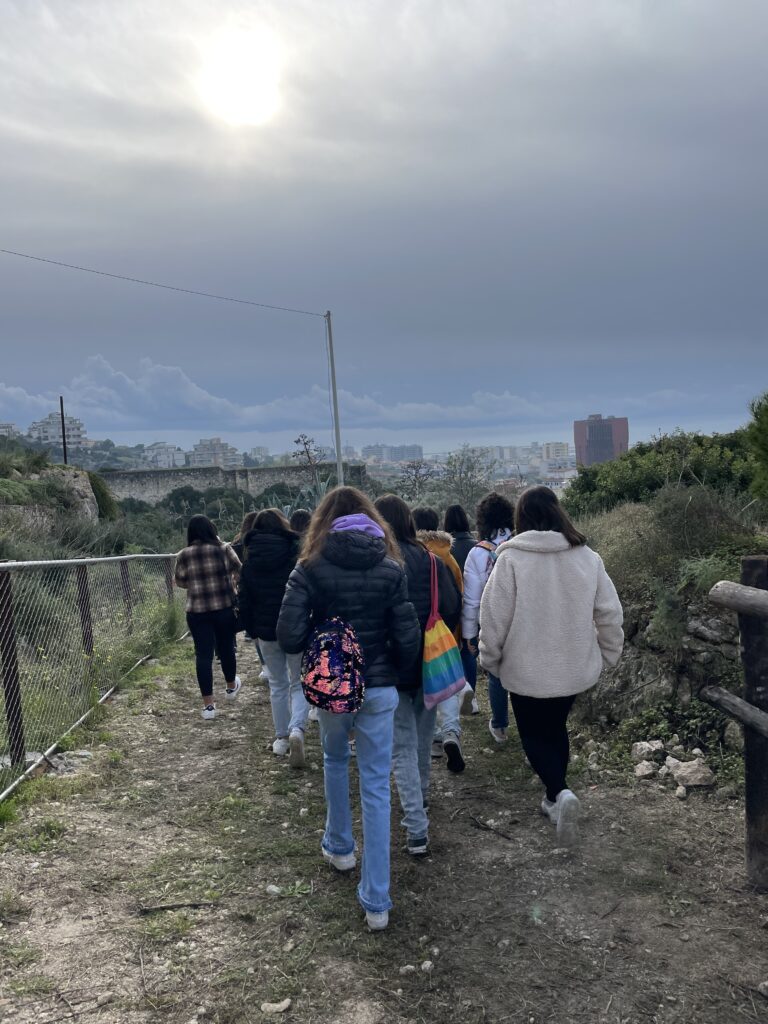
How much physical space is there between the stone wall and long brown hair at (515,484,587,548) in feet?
114

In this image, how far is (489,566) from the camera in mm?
5945

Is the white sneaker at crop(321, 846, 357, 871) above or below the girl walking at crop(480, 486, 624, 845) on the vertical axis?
below

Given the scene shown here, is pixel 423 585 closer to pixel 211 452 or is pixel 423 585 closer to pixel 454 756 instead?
pixel 454 756

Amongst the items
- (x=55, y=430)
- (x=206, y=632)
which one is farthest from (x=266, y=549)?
(x=55, y=430)

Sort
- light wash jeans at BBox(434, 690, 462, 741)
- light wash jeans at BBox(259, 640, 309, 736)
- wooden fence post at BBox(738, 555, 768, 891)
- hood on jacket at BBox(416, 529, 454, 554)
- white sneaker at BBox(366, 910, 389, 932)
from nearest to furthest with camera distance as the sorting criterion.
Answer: white sneaker at BBox(366, 910, 389, 932) → wooden fence post at BBox(738, 555, 768, 891) → hood on jacket at BBox(416, 529, 454, 554) → light wash jeans at BBox(434, 690, 462, 741) → light wash jeans at BBox(259, 640, 309, 736)

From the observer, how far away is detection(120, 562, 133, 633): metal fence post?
Answer: 30.9 ft

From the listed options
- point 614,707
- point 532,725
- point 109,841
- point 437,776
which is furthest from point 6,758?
point 614,707

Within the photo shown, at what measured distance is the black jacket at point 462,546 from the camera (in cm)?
673

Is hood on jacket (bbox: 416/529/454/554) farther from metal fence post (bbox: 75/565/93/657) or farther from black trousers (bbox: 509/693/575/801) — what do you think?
metal fence post (bbox: 75/565/93/657)

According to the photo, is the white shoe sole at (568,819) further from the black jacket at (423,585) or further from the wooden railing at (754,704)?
the black jacket at (423,585)

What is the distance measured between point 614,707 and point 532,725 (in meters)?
1.90

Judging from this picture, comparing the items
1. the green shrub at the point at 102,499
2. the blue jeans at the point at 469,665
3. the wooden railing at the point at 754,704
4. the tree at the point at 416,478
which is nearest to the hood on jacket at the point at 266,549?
the blue jeans at the point at 469,665

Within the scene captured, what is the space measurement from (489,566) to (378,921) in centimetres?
288

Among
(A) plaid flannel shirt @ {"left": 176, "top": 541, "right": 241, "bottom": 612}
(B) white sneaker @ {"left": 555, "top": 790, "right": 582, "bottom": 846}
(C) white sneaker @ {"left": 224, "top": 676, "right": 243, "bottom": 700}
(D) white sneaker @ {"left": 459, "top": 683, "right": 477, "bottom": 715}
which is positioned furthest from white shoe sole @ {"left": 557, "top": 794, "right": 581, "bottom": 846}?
(C) white sneaker @ {"left": 224, "top": 676, "right": 243, "bottom": 700}
